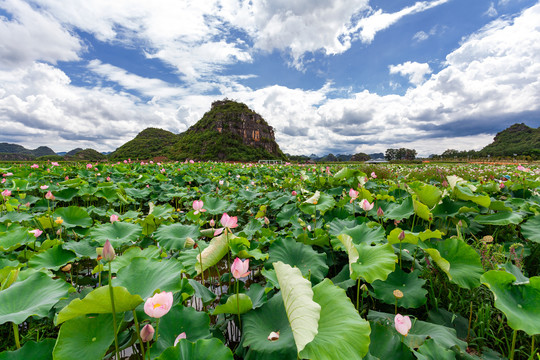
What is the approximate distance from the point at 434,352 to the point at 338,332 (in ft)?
1.54

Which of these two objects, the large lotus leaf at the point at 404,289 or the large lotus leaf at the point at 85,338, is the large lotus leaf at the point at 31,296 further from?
the large lotus leaf at the point at 404,289

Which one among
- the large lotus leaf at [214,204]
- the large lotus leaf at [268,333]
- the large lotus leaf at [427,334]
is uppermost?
the large lotus leaf at [214,204]

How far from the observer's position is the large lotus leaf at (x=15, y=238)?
1.89 metres

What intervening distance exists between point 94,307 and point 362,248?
1418 mm

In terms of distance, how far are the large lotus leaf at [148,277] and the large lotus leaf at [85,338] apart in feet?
0.53

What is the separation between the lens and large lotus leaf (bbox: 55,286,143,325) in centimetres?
85

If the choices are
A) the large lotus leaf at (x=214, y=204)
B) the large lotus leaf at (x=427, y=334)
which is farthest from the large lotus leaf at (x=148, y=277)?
the large lotus leaf at (x=214, y=204)

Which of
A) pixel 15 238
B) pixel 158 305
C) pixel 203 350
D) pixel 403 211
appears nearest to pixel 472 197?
pixel 403 211

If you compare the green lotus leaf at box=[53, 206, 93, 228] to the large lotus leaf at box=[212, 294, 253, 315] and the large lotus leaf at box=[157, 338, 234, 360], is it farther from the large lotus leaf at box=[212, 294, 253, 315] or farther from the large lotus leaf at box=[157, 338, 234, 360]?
the large lotus leaf at box=[157, 338, 234, 360]

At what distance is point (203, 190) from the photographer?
482cm

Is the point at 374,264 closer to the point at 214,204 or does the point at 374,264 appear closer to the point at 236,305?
the point at 236,305

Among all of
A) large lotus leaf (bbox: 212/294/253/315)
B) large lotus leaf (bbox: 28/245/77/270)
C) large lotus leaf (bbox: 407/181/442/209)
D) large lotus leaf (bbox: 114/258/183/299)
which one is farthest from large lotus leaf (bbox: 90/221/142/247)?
large lotus leaf (bbox: 407/181/442/209)

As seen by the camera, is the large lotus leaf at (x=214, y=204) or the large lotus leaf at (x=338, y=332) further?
the large lotus leaf at (x=214, y=204)

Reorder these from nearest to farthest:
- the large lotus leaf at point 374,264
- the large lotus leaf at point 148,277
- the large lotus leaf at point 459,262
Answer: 1. the large lotus leaf at point 148,277
2. the large lotus leaf at point 374,264
3. the large lotus leaf at point 459,262
